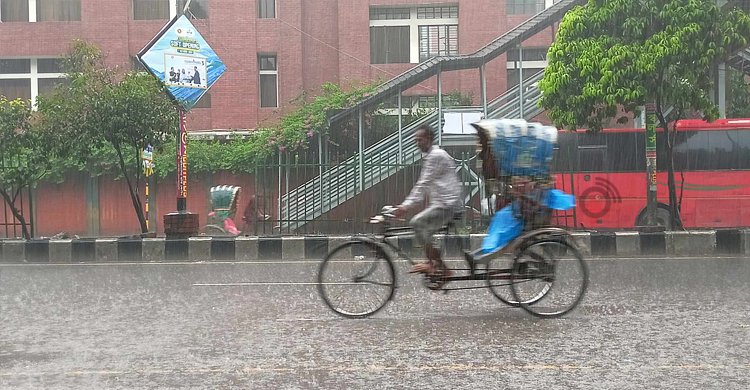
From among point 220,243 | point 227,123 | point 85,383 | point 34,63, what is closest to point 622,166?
point 220,243

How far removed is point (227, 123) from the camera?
25.7 m

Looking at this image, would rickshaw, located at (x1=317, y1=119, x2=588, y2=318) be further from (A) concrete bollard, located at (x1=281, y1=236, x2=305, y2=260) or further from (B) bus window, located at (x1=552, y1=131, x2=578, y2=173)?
(B) bus window, located at (x1=552, y1=131, x2=578, y2=173)

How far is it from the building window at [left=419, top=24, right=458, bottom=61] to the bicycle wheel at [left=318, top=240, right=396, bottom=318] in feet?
68.3

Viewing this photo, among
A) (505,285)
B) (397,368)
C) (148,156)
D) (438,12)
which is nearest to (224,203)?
(148,156)

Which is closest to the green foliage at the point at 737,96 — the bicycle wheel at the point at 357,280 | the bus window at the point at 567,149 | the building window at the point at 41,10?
the bus window at the point at 567,149

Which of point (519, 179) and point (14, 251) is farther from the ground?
point (519, 179)

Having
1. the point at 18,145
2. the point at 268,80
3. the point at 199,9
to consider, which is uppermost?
the point at 199,9

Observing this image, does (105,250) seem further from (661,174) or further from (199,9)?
(199,9)

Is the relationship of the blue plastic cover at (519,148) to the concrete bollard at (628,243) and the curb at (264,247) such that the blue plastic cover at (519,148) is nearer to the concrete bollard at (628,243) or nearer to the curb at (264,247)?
the curb at (264,247)

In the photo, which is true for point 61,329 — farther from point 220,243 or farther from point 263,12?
point 263,12

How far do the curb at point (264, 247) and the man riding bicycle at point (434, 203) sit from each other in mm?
5692

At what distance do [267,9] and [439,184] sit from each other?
70.9ft

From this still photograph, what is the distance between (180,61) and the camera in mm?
14578

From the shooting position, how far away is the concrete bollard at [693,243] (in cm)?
1232
